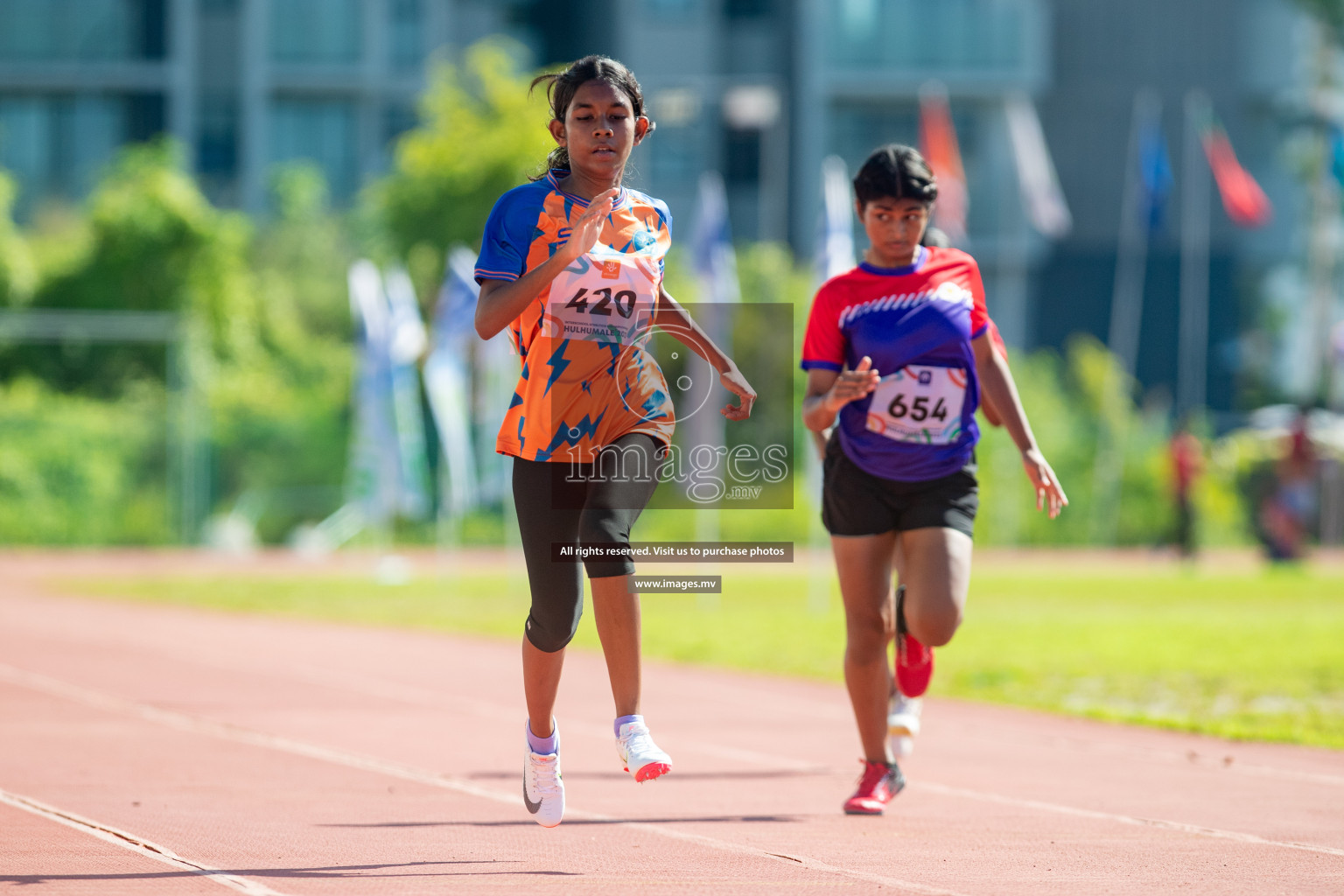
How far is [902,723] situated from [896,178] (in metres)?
2.14

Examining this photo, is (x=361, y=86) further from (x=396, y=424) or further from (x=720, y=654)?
(x=720, y=654)

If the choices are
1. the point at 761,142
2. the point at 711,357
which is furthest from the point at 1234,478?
the point at 711,357

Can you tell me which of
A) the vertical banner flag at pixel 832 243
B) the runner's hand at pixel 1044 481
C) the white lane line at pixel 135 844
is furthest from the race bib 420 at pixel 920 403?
the vertical banner flag at pixel 832 243

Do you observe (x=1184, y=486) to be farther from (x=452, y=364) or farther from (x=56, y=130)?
(x=56, y=130)

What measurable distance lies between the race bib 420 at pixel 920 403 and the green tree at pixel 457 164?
31.7 meters

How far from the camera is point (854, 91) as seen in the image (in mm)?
44281

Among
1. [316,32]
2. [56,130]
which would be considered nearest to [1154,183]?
[316,32]

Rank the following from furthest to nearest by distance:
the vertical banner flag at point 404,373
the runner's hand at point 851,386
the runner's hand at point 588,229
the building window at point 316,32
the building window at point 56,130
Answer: the building window at point 56,130 → the building window at point 316,32 → the vertical banner flag at point 404,373 → the runner's hand at point 851,386 → the runner's hand at point 588,229

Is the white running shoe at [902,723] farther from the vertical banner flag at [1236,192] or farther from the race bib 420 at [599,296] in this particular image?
the vertical banner flag at [1236,192]

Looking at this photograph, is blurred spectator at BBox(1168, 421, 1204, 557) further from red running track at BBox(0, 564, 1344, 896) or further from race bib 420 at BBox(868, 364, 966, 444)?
race bib 420 at BBox(868, 364, 966, 444)

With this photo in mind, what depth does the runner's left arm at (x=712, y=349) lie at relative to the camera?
214 inches

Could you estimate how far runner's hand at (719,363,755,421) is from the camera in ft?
17.8

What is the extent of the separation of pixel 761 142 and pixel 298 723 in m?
37.7

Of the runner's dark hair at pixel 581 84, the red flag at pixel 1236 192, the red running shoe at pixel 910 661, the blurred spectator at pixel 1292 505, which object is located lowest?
the blurred spectator at pixel 1292 505
